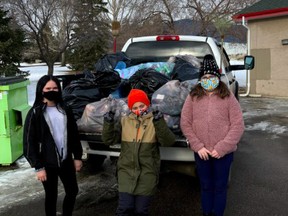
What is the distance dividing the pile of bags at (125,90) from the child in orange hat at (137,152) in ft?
0.72

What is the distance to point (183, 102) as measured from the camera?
370 centimetres

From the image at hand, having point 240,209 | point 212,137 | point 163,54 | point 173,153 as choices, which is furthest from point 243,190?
point 163,54

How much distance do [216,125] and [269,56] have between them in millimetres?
11362

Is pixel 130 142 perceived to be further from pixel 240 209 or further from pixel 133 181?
pixel 240 209

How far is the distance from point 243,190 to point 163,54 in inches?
93.9

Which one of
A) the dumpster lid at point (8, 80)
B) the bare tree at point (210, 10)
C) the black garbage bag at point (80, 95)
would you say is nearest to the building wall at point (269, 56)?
the bare tree at point (210, 10)

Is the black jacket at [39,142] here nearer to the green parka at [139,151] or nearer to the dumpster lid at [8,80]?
the green parka at [139,151]

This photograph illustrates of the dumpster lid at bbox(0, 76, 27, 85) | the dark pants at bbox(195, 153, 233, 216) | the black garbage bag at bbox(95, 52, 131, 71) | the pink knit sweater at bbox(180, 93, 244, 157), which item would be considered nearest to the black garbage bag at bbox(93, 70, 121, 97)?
the black garbage bag at bbox(95, 52, 131, 71)

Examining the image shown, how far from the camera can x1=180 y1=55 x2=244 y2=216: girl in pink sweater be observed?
3.22 m

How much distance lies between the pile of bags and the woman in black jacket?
474 mm

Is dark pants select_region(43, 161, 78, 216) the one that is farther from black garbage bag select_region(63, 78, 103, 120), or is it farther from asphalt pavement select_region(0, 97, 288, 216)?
black garbage bag select_region(63, 78, 103, 120)

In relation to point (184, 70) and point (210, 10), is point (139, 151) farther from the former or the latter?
point (210, 10)

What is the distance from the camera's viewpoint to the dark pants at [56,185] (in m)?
3.28

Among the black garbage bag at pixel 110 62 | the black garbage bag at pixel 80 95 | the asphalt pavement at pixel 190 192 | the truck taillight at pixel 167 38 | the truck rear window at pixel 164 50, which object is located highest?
the truck taillight at pixel 167 38
